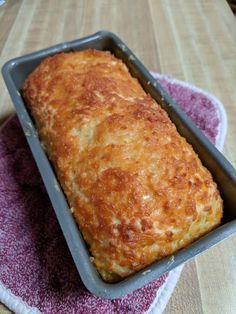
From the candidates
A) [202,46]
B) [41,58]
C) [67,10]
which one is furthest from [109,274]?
[67,10]

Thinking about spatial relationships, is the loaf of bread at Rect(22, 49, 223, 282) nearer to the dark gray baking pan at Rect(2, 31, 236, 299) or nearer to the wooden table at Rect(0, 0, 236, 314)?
the dark gray baking pan at Rect(2, 31, 236, 299)

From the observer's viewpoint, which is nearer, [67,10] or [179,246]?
[179,246]

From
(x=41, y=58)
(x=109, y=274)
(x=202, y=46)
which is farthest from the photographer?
(x=202, y=46)

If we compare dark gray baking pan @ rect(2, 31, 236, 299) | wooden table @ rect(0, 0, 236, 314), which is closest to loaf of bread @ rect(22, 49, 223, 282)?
dark gray baking pan @ rect(2, 31, 236, 299)

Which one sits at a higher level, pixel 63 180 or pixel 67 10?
pixel 67 10

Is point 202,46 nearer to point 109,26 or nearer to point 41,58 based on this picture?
point 109,26

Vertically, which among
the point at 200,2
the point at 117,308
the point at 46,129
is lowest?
the point at 117,308
